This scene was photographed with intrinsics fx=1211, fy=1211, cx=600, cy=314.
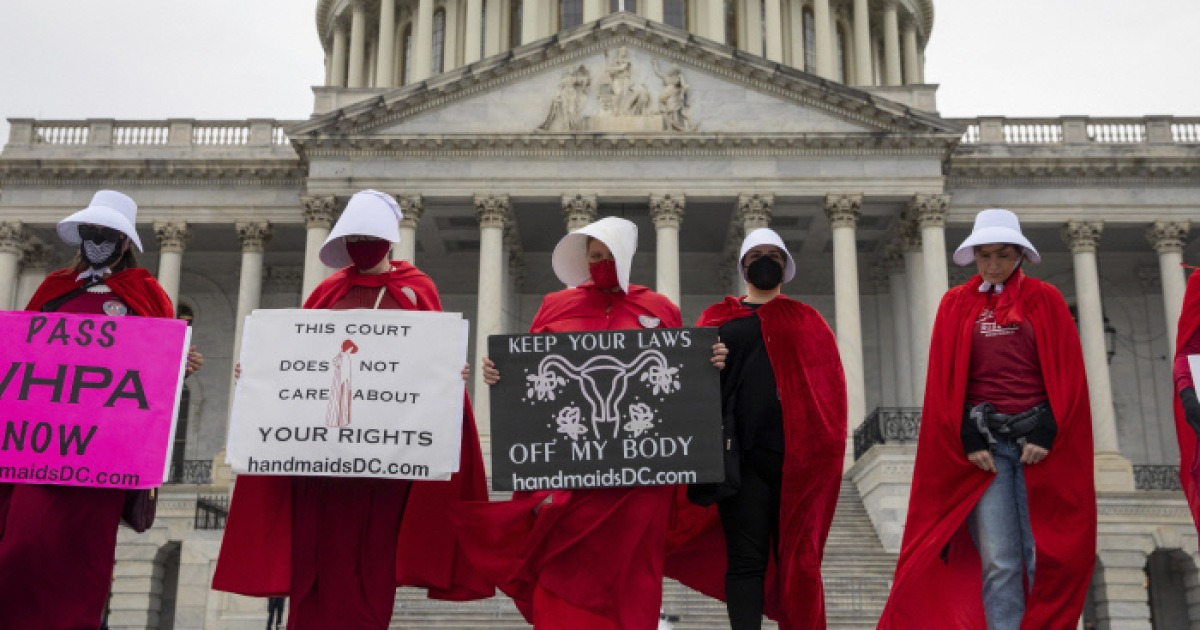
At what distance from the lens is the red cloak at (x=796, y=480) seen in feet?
26.2

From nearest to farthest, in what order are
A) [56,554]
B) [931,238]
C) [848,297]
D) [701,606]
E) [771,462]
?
1. [56,554]
2. [771,462]
3. [701,606]
4. [848,297]
5. [931,238]

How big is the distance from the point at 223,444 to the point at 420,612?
1935cm

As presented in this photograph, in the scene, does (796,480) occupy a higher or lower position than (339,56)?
lower

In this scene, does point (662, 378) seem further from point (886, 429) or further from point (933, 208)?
point (933, 208)

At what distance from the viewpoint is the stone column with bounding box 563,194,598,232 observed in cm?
3438

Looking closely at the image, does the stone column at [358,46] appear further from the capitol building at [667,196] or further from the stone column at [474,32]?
the capitol building at [667,196]

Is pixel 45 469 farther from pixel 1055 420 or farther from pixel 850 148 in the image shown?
pixel 850 148

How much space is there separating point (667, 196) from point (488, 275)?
18.3 feet

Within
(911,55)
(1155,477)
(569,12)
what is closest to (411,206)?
(569,12)

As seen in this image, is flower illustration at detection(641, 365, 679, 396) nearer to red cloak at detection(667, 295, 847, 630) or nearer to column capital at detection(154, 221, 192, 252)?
red cloak at detection(667, 295, 847, 630)

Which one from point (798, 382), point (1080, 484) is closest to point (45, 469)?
point (798, 382)

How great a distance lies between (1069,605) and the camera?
7.36 metres

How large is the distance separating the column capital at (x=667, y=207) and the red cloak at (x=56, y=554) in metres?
27.6

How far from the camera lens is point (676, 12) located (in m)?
52.2
